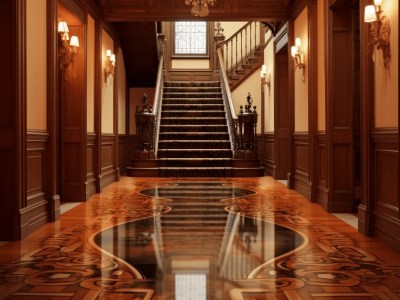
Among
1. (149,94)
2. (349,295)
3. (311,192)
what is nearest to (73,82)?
(311,192)

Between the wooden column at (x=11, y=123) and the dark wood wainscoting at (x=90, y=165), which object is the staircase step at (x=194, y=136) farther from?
the wooden column at (x=11, y=123)

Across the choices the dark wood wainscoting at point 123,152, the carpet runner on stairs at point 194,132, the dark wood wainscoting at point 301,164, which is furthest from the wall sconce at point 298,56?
the dark wood wainscoting at point 123,152

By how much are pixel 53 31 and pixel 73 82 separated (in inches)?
72.3

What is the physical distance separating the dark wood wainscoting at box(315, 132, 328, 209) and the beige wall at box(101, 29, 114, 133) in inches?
168

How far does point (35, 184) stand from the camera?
5.45m

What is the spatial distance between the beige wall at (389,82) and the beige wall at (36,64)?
3.62m

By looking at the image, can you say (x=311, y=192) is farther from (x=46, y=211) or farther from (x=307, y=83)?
(x=46, y=211)

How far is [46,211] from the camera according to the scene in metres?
5.69

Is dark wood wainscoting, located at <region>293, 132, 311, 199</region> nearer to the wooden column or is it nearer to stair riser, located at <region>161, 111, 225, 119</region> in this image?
the wooden column

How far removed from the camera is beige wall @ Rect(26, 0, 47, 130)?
5172 mm

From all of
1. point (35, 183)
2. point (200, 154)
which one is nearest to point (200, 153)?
point (200, 154)

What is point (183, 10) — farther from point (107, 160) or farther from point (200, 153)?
point (200, 153)

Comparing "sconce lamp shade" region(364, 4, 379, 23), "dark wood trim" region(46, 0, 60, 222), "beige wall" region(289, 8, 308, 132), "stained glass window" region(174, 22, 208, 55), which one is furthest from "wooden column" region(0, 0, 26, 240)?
"stained glass window" region(174, 22, 208, 55)

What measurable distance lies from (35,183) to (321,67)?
432 centimetres
